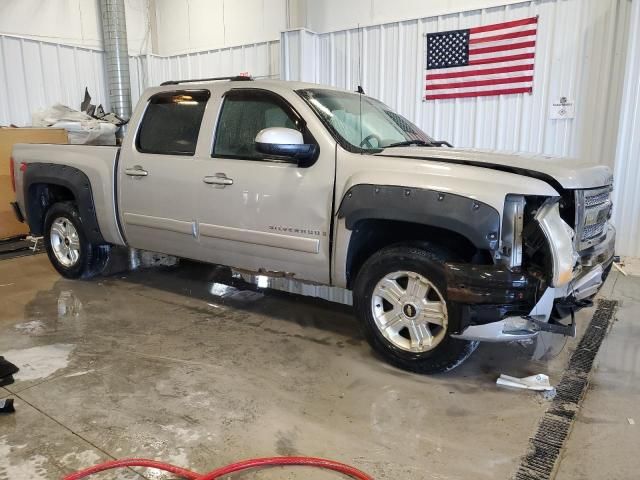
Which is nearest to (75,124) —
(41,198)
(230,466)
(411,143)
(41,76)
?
(41,76)

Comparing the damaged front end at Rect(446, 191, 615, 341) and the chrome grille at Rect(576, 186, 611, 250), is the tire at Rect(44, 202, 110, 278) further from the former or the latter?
the chrome grille at Rect(576, 186, 611, 250)

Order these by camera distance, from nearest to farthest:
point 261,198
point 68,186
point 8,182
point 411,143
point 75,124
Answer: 1. point 261,198
2. point 411,143
3. point 68,186
4. point 8,182
5. point 75,124

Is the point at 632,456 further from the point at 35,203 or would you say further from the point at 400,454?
the point at 35,203

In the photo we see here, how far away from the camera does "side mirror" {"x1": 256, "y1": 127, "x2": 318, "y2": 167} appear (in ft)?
10.9

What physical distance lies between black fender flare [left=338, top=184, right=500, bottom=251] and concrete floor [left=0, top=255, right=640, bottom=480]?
971 mm

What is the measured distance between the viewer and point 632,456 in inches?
97.0

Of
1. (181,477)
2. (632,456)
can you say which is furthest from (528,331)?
(181,477)

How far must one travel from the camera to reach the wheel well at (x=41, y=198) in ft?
18.1

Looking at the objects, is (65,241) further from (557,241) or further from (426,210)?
(557,241)

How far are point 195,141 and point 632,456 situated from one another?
3.61 metres

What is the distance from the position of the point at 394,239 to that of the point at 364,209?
1.35ft

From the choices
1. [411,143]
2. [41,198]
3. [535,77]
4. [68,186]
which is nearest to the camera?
[411,143]

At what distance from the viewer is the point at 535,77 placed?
262 inches

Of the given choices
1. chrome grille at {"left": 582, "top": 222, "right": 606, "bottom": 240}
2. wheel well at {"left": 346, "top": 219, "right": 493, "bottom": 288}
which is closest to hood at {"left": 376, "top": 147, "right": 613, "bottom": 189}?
chrome grille at {"left": 582, "top": 222, "right": 606, "bottom": 240}
